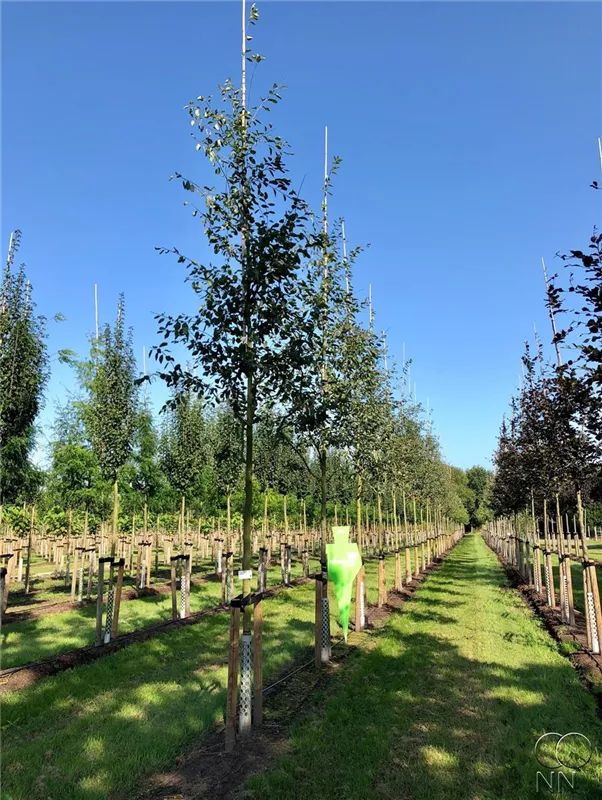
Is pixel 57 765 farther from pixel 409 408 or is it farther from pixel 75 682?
pixel 409 408

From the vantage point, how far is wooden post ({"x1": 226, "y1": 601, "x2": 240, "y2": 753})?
539 cm

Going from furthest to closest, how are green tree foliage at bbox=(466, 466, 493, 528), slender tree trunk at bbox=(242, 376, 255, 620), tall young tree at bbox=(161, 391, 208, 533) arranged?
1. green tree foliage at bbox=(466, 466, 493, 528)
2. tall young tree at bbox=(161, 391, 208, 533)
3. slender tree trunk at bbox=(242, 376, 255, 620)

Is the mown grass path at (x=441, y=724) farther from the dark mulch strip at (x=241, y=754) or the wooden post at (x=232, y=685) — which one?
the wooden post at (x=232, y=685)

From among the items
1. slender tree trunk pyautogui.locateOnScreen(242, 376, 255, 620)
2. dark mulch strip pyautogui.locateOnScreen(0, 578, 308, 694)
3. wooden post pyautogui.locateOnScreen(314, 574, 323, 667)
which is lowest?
dark mulch strip pyautogui.locateOnScreen(0, 578, 308, 694)

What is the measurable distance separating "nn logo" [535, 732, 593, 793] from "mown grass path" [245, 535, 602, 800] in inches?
1.0

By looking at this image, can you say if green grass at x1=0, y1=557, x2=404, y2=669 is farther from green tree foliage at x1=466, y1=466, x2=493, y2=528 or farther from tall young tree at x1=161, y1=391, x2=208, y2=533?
green tree foliage at x1=466, y1=466, x2=493, y2=528

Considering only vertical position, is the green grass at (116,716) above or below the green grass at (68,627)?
above

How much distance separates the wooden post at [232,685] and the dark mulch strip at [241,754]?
5.6 inches

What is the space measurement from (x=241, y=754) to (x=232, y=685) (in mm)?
619

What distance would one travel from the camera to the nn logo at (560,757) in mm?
4742

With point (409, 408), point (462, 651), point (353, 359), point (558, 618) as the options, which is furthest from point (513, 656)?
point (409, 408)

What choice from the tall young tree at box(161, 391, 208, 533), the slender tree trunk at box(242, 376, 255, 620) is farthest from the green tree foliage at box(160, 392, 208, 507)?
the slender tree trunk at box(242, 376, 255, 620)

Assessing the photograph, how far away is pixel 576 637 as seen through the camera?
10391 millimetres

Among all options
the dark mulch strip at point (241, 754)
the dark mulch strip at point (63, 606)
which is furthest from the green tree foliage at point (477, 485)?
the dark mulch strip at point (241, 754)
